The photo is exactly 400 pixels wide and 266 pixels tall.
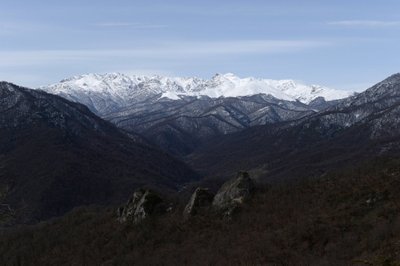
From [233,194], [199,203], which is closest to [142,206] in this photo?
[199,203]

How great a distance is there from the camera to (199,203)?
11075 cm

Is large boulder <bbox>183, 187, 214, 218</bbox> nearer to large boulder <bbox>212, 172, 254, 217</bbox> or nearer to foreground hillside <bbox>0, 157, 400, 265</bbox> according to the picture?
large boulder <bbox>212, 172, 254, 217</bbox>

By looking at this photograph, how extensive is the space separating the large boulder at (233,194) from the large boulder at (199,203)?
2284 millimetres

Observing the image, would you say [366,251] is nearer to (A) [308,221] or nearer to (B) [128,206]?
(A) [308,221]

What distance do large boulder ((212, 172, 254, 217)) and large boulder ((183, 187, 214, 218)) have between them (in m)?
2.28

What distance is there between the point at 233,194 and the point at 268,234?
23.5 metres

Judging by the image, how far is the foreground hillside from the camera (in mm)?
69125

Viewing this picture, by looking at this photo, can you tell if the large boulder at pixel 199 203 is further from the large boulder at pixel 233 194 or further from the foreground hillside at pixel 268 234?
the foreground hillside at pixel 268 234

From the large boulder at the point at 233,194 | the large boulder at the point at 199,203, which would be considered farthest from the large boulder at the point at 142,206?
the large boulder at the point at 233,194

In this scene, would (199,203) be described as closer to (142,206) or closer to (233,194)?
(233,194)

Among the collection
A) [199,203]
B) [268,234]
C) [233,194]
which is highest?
[233,194]

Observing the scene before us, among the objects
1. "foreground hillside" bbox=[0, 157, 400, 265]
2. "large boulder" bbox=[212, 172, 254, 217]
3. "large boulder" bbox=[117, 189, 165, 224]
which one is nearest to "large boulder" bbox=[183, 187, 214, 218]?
"large boulder" bbox=[212, 172, 254, 217]

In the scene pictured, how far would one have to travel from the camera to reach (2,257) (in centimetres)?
13675

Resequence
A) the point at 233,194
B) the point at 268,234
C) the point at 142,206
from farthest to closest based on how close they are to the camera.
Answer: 1. the point at 142,206
2. the point at 233,194
3. the point at 268,234
